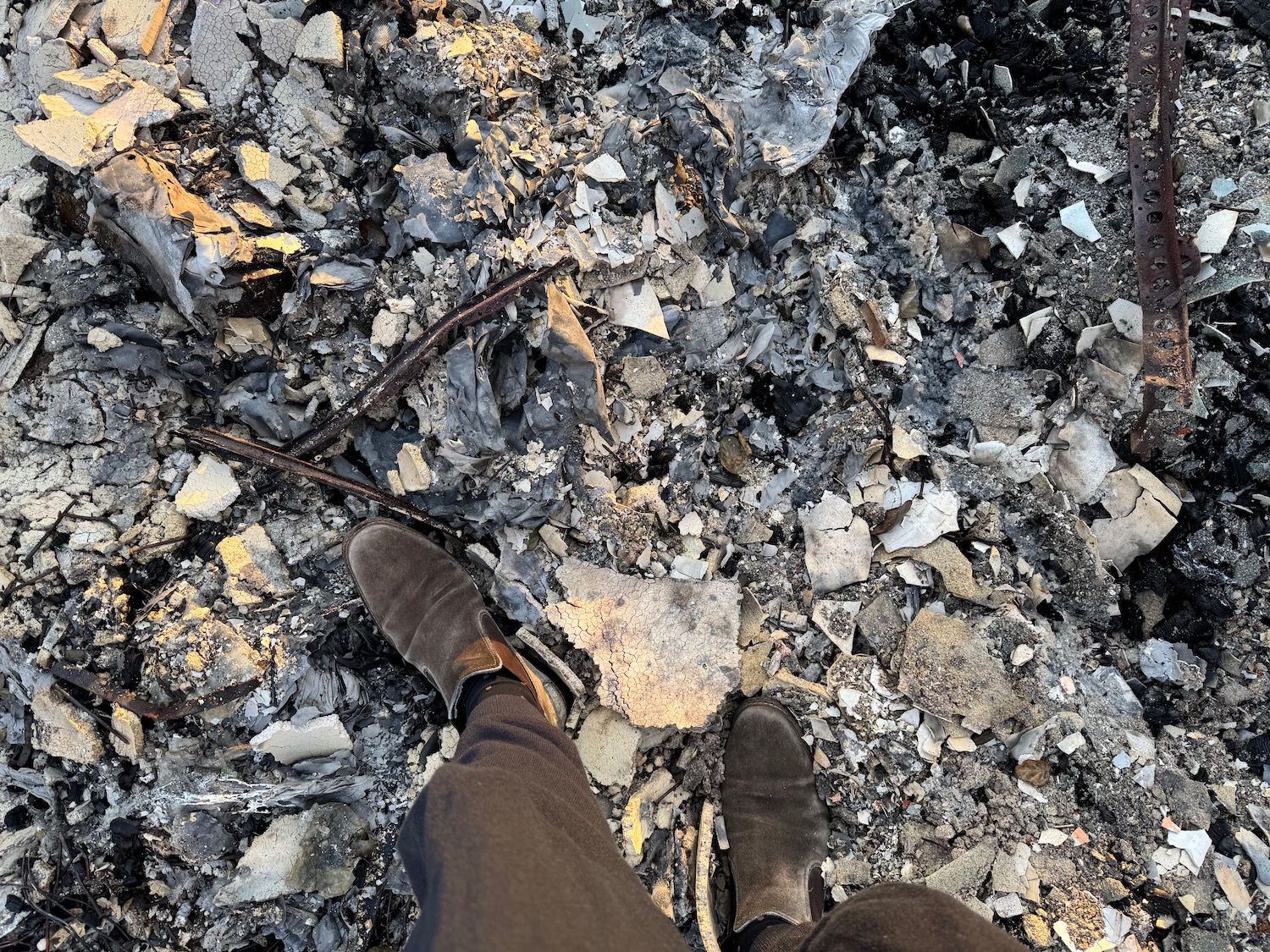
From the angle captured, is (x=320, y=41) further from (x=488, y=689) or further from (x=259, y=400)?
(x=488, y=689)

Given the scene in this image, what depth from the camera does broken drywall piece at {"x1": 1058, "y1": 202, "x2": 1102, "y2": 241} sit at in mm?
2141

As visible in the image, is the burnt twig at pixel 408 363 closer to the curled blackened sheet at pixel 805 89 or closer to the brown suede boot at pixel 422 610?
the brown suede boot at pixel 422 610

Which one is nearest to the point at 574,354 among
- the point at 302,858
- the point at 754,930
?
the point at 302,858

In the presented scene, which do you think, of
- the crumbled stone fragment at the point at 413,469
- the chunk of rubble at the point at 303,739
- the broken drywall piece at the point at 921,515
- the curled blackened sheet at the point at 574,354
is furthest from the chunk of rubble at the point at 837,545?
the chunk of rubble at the point at 303,739

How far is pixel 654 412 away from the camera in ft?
7.28

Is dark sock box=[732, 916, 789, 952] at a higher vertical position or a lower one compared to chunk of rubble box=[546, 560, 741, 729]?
lower

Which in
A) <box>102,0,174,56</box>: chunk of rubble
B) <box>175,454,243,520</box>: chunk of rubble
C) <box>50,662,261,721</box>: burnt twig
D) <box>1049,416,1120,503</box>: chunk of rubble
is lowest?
<box>50,662,261,721</box>: burnt twig

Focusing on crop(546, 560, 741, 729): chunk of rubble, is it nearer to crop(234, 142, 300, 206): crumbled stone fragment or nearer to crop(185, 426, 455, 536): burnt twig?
crop(185, 426, 455, 536): burnt twig

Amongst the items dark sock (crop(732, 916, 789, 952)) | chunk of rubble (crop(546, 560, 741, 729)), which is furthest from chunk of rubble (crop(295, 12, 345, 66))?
dark sock (crop(732, 916, 789, 952))

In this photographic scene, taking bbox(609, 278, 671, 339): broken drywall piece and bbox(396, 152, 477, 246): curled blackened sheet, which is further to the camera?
bbox(609, 278, 671, 339): broken drywall piece

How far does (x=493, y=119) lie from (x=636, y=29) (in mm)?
555

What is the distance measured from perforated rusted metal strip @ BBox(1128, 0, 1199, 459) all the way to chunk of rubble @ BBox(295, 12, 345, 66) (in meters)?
2.33

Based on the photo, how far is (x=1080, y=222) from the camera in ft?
7.06

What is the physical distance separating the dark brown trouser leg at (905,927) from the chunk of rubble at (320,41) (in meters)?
2.55
